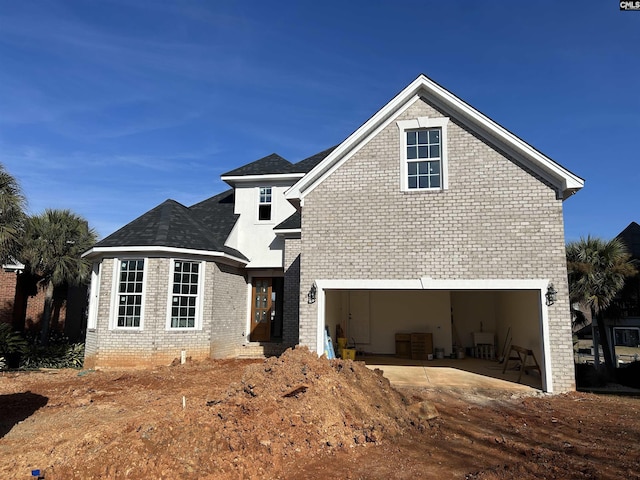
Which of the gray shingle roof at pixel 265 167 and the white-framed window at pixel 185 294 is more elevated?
the gray shingle roof at pixel 265 167

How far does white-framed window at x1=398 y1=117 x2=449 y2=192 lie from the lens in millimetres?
11345

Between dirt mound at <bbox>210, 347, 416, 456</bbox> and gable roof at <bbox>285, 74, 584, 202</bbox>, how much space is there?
5.45 metres

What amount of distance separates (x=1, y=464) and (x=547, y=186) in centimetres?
1214

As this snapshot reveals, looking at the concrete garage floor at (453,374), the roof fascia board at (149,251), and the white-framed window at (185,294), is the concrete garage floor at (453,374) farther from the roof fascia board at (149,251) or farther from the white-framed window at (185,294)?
the roof fascia board at (149,251)

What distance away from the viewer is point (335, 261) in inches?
449

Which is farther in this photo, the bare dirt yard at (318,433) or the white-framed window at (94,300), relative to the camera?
the white-framed window at (94,300)

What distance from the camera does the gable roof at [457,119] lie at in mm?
10359

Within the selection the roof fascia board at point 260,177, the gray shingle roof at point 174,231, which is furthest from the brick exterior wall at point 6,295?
the roof fascia board at point 260,177

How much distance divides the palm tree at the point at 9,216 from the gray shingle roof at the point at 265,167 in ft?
25.3

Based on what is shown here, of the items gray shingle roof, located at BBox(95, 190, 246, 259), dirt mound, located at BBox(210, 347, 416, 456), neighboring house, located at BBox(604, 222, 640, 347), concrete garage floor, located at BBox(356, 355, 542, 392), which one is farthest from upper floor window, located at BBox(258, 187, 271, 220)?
neighboring house, located at BBox(604, 222, 640, 347)

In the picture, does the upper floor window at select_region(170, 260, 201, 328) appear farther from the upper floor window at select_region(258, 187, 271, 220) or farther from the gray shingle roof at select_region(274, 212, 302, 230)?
the upper floor window at select_region(258, 187, 271, 220)

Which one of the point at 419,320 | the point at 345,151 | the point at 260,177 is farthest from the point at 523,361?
the point at 260,177

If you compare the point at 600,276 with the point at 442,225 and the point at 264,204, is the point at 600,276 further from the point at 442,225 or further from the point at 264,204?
the point at 264,204

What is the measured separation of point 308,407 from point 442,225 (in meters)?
6.20
